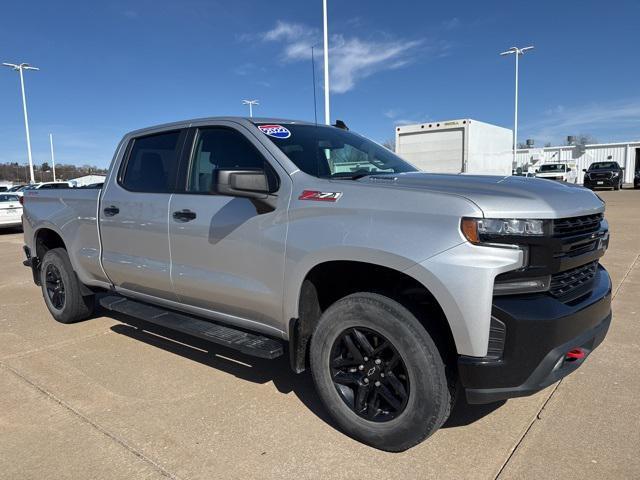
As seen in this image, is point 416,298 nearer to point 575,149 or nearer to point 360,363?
point 360,363

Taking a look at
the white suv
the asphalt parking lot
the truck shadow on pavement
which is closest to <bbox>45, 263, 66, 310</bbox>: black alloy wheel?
the truck shadow on pavement

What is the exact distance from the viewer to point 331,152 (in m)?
3.58

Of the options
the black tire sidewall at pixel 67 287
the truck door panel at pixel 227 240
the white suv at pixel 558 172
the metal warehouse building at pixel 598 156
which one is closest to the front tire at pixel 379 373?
the truck door panel at pixel 227 240

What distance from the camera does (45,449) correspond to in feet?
9.43

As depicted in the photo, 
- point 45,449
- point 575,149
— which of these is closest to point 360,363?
point 45,449

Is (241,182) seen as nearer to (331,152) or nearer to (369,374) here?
(331,152)

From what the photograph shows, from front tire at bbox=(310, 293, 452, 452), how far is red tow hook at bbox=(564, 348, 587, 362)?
0.64 m

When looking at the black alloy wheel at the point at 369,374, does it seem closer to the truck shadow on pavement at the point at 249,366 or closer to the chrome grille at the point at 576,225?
the truck shadow on pavement at the point at 249,366

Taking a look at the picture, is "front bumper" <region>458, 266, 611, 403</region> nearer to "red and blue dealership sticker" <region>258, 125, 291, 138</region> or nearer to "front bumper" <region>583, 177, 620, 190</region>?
"red and blue dealership sticker" <region>258, 125, 291, 138</region>

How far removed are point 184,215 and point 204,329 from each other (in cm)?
83

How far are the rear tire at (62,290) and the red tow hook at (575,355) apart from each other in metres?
4.54

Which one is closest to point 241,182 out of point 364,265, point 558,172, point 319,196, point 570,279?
point 319,196

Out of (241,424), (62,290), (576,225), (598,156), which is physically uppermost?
(598,156)

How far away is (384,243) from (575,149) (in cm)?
5021
